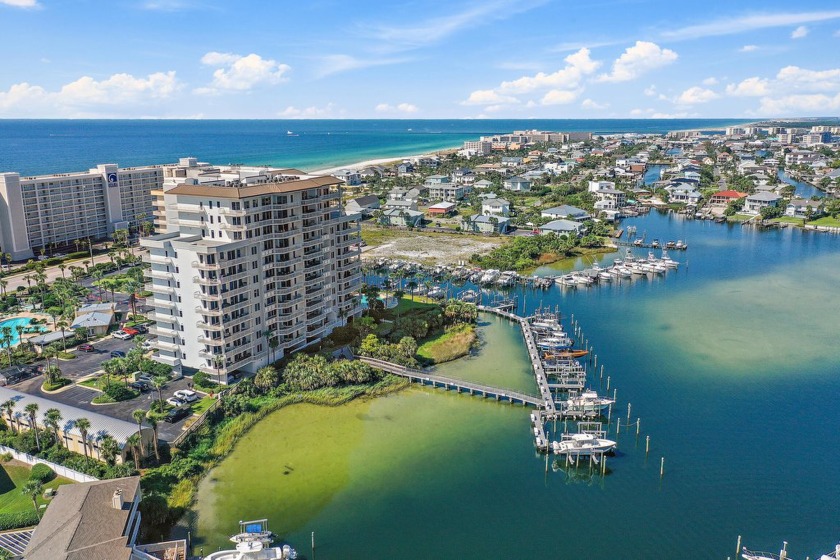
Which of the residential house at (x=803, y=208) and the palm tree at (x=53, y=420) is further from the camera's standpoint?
the residential house at (x=803, y=208)

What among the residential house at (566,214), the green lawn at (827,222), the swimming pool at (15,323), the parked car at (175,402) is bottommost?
the parked car at (175,402)

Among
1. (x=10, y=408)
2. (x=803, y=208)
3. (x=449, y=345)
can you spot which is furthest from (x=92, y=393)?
(x=803, y=208)

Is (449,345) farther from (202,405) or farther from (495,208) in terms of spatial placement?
(495,208)

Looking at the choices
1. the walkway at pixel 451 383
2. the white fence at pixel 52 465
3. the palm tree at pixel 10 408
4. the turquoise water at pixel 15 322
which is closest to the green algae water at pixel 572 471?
the walkway at pixel 451 383

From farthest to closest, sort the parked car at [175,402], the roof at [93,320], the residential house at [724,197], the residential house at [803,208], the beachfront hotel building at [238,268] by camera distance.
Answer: the residential house at [724,197] → the residential house at [803,208] → the roof at [93,320] → the beachfront hotel building at [238,268] → the parked car at [175,402]

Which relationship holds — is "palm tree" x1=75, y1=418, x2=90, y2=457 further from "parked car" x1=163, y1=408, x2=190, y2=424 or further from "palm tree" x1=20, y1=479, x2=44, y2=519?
"parked car" x1=163, y1=408, x2=190, y2=424

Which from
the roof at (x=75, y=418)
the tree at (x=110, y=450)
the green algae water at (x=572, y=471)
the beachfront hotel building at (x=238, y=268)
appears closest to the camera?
the green algae water at (x=572, y=471)

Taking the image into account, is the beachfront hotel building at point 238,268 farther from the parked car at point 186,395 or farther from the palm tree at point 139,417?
the palm tree at point 139,417
